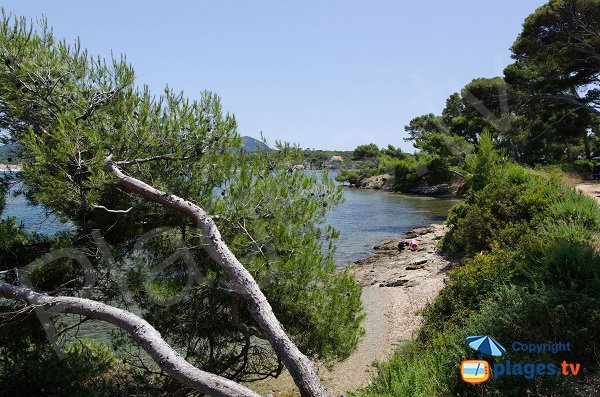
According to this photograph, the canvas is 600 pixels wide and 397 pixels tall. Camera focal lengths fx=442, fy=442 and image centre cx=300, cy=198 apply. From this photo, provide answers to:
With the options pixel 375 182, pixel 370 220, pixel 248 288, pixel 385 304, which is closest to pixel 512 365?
pixel 248 288

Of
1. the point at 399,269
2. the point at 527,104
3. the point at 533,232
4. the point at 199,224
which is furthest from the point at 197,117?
the point at 527,104

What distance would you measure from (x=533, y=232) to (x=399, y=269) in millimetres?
9221

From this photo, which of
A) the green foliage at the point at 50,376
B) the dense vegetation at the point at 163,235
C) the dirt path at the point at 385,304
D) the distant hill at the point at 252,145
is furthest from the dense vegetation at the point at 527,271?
the distant hill at the point at 252,145

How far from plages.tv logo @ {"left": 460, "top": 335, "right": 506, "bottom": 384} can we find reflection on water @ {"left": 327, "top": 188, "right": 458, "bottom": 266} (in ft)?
43.7

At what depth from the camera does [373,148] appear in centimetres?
9912

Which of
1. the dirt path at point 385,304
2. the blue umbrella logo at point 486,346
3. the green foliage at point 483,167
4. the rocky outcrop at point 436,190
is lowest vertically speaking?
the dirt path at point 385,304

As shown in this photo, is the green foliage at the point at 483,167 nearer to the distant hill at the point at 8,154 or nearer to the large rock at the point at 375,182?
the distant hill at the point at 8,154

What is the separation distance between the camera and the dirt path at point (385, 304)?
31.6 feet

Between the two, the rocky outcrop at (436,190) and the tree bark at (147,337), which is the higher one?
the tree bark at (147,337)

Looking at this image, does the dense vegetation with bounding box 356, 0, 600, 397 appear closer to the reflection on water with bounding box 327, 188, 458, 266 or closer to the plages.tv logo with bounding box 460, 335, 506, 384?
the plages.tv logo with bounding box 460, 335, 506, 384

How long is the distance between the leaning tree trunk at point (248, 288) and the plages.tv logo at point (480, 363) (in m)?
1.83

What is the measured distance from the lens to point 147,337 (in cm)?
541

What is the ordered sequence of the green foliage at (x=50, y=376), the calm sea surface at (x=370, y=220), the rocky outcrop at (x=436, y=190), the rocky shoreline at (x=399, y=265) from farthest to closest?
the rocky outcrop at (x=436, y=190)
the calm sea surface at (x=370, y=220)
the rocky shoreline at (x=399, y=265)
the green foliage at (x=50, y=376)

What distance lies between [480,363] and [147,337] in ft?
13.7
